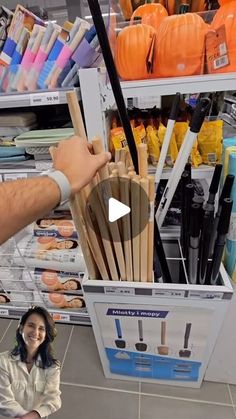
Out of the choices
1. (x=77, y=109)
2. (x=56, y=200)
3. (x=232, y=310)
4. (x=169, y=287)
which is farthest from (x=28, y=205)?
(x=232, y=310)

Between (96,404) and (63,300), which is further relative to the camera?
(63,300)

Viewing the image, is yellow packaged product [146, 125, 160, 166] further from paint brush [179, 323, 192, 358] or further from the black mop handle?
paint brush [179, 323, 192, 358]

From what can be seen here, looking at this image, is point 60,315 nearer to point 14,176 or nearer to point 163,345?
point 163,345

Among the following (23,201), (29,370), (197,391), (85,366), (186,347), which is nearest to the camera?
(23,201)

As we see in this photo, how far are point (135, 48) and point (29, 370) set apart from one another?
0.93 meters

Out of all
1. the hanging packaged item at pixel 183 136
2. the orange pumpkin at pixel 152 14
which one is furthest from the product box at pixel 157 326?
the orange pumpkin at pixel 152 14

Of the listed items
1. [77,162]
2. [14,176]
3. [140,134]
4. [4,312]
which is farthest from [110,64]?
[4,312]

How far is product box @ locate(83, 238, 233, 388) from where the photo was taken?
0.79 m

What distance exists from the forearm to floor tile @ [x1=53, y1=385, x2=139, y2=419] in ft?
2.87

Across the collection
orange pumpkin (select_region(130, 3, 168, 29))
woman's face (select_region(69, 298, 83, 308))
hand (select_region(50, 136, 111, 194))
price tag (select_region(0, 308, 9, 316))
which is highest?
orange pumpkin (select_region(130, 3, 168, 29))

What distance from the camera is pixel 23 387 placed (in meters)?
0.57

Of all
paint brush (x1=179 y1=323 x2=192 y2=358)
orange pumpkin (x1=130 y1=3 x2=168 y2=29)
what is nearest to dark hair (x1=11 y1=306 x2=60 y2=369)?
paint brush (x1=179 y1=323 x2=192 y2=358)

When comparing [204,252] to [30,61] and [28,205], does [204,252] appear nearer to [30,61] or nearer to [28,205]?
[28,205]

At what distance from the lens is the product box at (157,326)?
2.58ft
